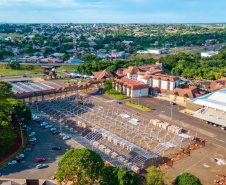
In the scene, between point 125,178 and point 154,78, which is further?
point 154,78

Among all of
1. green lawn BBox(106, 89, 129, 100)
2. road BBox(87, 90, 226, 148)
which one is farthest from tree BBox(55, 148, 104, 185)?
green lawn BBox(106, 89, 129, 100)

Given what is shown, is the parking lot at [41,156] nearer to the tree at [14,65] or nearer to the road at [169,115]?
the road at [169,115]

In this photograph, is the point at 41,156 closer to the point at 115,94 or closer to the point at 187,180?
the point at 187,180

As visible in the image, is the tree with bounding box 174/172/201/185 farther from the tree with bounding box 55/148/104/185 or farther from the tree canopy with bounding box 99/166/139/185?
the tree with bounding box 55/148/104/185

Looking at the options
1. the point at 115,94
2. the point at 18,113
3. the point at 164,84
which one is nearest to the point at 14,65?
the point at 115,94

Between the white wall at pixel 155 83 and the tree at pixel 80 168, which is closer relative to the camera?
the tree at pixel 80 168

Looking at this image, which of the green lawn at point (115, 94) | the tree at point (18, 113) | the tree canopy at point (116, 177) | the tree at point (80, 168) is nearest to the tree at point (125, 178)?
the tree canopy at point (116, 177)
